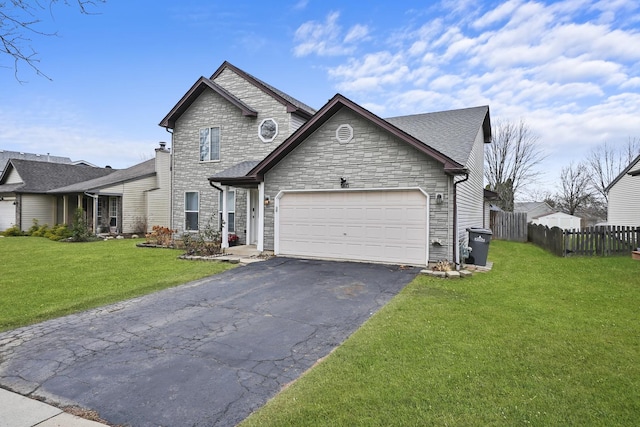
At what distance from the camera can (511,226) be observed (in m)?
20.4

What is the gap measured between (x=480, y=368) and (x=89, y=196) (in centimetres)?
2287

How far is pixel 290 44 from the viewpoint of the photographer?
15703 mm

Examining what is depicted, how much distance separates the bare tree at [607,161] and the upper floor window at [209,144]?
1670 inches

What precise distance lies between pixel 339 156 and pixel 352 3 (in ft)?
18.2

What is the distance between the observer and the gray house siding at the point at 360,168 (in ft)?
32.2

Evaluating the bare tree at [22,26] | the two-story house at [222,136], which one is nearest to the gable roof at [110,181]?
the two-story house at [222,136]

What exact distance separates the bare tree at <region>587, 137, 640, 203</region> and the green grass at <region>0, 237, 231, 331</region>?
45560 millimetres

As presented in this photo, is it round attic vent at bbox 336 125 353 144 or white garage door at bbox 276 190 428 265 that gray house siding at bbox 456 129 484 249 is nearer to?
white garage door at bbox 276 190 428 265

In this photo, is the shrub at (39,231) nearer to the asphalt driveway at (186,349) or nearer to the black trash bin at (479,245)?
the asphalt driveway at (186,349)

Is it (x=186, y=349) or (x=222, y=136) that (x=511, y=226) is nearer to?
(x=222, y=136)

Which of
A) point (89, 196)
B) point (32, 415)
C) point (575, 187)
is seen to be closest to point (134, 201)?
point (89, 196)

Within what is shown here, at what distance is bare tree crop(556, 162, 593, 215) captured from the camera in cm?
4200

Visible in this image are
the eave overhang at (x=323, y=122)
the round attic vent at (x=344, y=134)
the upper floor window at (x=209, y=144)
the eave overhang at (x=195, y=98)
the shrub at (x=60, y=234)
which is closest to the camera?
the eave overhang at (x=323, y=122)

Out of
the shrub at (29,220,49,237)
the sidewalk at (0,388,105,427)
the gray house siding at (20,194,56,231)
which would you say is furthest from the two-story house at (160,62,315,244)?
the gray house siding at (20,194,56,231)
